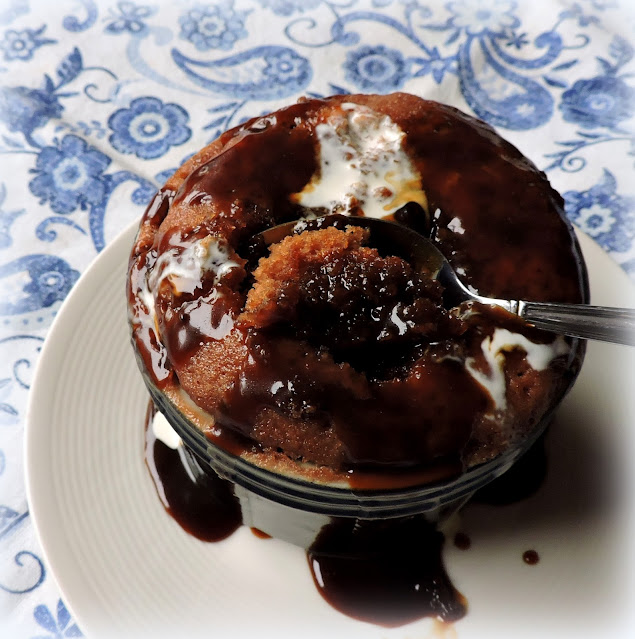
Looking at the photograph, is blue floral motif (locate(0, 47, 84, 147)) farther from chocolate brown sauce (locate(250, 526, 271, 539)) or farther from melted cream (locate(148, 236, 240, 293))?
chocolate brown sauce (locate(250, 526, 271, 539))

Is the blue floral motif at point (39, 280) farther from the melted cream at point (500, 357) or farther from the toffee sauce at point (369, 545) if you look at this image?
the melted cream at point (500, 357)

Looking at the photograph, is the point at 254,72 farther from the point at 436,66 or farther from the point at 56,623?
the point at 56,623

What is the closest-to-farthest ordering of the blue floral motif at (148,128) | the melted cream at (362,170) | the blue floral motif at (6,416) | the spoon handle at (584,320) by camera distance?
the spoon handle at (584,320), the melted cream at (362,170), the blue floral motif at (6,416), the blue floral motif at (148,128)

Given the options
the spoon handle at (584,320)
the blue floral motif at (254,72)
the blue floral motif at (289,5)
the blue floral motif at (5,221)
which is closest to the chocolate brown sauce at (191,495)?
the spoon handle at (584,320)

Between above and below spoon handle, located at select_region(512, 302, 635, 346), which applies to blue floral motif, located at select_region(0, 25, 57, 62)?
below

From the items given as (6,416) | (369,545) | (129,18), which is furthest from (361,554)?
(129,18)

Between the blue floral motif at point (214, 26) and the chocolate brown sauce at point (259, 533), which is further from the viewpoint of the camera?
the blue floral motif at point (214, 26)

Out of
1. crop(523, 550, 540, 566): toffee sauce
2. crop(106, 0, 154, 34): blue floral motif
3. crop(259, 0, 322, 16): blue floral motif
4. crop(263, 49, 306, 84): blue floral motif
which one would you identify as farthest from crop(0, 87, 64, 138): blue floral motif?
crop(523, 550, 540, 566): toffee sauce
